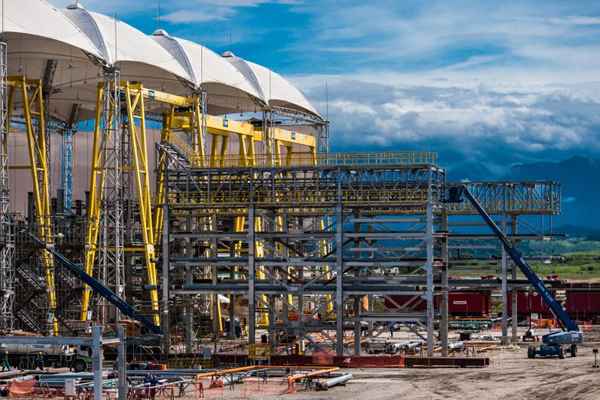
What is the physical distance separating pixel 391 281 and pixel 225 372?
705 inches

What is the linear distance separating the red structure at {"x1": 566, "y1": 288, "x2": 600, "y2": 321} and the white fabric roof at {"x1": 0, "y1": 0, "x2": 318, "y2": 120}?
3069cm

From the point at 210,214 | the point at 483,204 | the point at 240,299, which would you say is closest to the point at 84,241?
the point at 210,214

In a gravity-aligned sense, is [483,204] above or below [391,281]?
above

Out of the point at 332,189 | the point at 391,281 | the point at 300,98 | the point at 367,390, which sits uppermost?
the point at 300,98

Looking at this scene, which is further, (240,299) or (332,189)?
(240,299)

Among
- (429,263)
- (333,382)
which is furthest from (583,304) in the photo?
(333,382)

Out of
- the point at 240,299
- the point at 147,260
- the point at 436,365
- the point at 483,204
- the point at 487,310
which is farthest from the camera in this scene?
the point at 487,310

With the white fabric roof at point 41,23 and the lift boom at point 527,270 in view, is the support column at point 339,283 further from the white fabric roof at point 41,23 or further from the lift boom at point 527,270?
the white fabric roof at point 41,23

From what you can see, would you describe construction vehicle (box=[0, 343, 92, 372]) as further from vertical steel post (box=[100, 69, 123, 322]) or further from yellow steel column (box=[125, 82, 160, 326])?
yellow steel column (box=[125, 82, 160, 326])

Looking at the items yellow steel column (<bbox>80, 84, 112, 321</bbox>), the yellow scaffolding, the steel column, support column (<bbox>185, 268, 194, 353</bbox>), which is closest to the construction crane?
support column (<bbox>185, 268, 194, 353</bbox>)

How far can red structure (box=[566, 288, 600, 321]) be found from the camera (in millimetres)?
119625

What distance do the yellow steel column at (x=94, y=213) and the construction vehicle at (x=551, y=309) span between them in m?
23.7

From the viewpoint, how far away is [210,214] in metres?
79.6

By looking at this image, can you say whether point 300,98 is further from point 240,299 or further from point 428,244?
point 428,244
